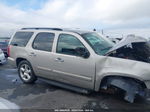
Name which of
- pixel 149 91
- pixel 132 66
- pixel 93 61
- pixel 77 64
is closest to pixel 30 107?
pixel 77 64

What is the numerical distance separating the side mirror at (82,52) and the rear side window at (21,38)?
2.06m

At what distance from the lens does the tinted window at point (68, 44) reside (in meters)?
4.48

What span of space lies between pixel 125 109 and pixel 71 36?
2274mm

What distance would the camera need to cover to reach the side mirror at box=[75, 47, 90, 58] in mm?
4200

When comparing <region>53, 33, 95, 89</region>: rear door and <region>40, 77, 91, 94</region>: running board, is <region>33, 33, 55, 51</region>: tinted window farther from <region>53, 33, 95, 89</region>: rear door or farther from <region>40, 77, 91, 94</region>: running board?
<region>40, 77, 91, 94</region>: running board

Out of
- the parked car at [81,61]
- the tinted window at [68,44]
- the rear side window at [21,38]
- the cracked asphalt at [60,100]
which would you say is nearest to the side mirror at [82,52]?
the parked car at [81,61]

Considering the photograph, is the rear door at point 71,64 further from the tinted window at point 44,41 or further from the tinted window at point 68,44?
the tinted window at point 44,41

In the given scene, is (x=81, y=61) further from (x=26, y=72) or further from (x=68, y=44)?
(x=26, y=72)

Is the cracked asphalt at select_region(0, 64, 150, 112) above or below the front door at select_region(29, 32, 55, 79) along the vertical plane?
below

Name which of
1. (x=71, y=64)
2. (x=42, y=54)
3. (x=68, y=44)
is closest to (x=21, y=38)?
(x=42, y=54)

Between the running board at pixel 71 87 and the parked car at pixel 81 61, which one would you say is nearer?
the parked car at pixel 81 61

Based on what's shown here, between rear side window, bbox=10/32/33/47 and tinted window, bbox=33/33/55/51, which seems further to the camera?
rear side window, bbox=10/32/33/47

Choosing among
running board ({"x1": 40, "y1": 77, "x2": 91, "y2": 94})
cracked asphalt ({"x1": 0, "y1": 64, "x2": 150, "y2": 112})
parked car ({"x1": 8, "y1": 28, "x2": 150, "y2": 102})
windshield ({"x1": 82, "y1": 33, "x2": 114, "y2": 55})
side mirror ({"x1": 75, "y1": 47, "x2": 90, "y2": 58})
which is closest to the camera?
parked car ({"x1": 8, "y1": 28, "x2": 150, "y2": 102})

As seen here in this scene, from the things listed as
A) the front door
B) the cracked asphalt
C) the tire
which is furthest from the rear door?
the tire
